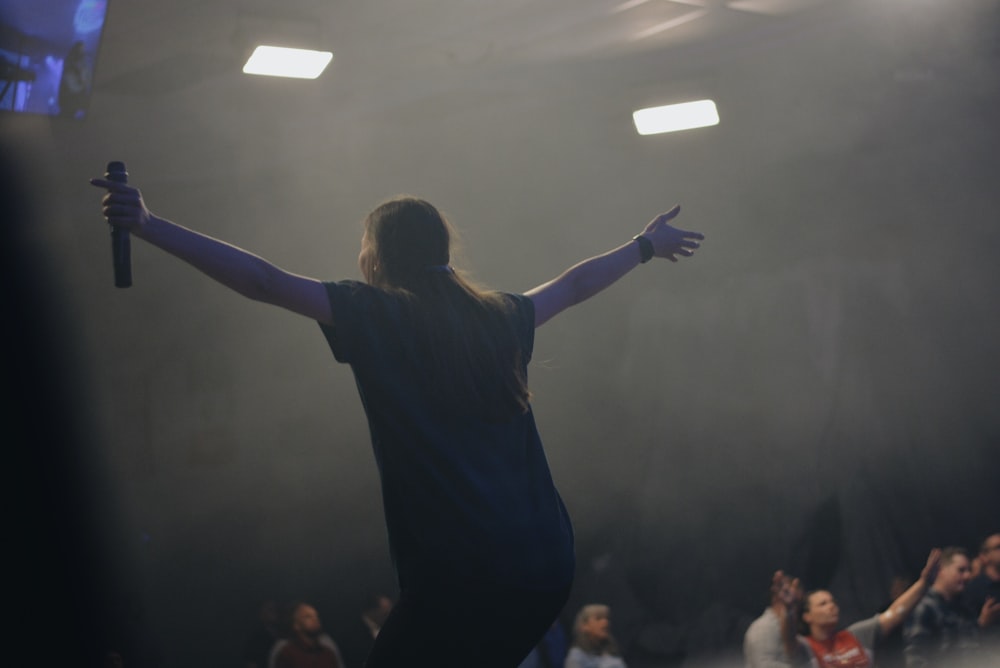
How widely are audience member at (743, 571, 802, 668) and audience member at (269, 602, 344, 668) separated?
197 cm

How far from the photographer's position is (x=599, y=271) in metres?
1.66

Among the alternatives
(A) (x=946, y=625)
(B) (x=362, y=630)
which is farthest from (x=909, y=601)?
(B) (x=362, y=630)

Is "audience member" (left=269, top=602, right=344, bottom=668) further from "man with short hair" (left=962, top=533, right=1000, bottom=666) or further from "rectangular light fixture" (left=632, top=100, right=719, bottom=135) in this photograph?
"man with short hair" (left=962, top=533, right=1000, bottom=666)

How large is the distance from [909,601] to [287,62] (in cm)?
414

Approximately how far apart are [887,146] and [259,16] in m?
3.76

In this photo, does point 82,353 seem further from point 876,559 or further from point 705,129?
point 876,559

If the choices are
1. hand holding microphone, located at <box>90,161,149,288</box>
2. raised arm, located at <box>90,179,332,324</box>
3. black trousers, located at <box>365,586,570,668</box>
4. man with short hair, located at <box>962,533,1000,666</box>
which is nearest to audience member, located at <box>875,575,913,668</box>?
man with short hair, located at <box>962,533,1000,666</box>

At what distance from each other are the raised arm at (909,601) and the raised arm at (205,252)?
14.5 ft

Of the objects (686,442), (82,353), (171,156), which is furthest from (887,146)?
(82,353)

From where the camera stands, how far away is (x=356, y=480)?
4418 mm

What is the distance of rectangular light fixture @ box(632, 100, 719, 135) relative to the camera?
16.6 feet

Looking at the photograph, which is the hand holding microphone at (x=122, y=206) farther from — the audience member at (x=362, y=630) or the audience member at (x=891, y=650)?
the audience member at (x=891, y=650)

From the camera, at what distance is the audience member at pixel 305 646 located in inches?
152

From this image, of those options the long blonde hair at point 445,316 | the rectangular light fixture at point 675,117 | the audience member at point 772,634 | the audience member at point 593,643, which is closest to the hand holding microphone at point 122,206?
the long blonde hair at point 445,316
